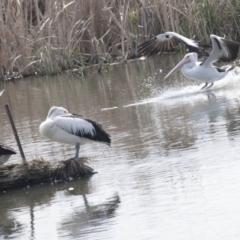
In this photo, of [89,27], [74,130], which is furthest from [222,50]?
[74,130]

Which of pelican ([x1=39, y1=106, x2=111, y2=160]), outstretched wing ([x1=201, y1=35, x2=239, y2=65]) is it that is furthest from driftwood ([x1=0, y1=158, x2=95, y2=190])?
outstretched wing ([x1=201, y1=35, x2=239, y2=65])

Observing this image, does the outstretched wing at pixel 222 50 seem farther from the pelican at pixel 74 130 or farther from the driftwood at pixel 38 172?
the driftwood at pixel 38 172

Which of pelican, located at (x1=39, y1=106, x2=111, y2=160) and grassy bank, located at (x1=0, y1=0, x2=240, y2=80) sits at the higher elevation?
grassy bank, located at (x1=0, y1=0, x2=240, y2=80)

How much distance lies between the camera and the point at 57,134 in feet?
28.0

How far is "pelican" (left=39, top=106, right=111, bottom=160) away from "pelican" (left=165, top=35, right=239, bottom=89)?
5688 millimetres

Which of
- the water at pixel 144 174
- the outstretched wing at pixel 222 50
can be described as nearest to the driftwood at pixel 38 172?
the water at pixel 144 174

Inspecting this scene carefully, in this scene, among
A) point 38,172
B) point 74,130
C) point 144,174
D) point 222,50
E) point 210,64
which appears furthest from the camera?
point 210,64

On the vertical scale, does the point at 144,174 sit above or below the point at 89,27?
below

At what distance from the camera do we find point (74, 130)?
8.47 m

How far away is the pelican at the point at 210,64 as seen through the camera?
13914 millimetres

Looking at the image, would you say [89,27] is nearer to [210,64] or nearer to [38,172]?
[210,64]

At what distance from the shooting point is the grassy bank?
57.3 ft

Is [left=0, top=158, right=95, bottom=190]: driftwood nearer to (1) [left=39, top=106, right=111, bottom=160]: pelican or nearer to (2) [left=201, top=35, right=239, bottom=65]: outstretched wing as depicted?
(1) [left=39, top=106, right=111, bottom=160]: pelican

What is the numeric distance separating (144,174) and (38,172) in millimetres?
1006
